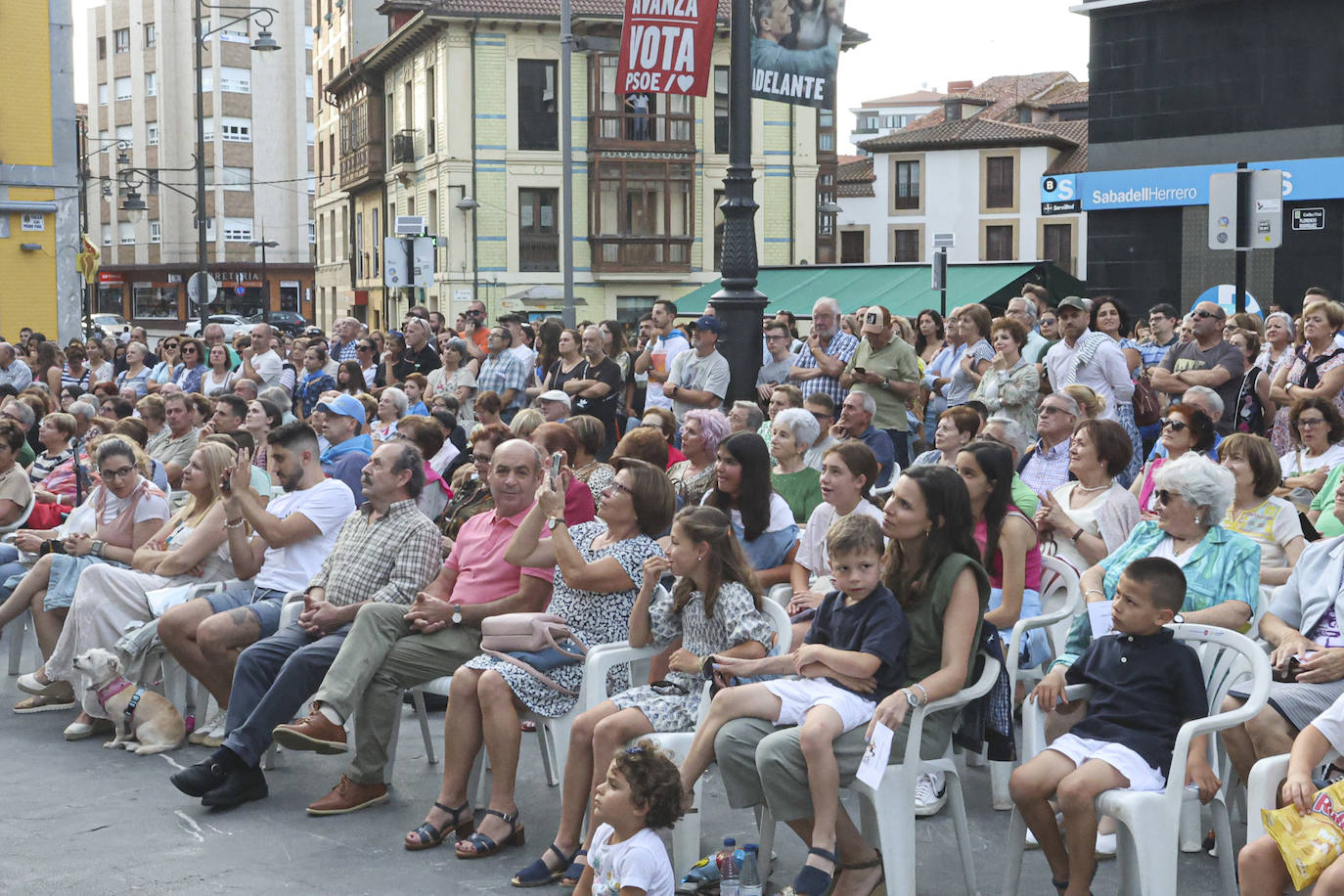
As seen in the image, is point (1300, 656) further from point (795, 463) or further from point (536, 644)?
point (795, 463)

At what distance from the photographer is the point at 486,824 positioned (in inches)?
221

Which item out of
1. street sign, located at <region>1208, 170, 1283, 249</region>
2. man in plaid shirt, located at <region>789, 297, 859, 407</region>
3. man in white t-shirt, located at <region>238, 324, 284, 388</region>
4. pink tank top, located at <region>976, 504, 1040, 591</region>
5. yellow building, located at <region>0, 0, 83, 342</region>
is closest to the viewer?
pink tank top, located at <region>976, 504, 1040, 591</region>

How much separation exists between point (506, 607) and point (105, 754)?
7.37 ft

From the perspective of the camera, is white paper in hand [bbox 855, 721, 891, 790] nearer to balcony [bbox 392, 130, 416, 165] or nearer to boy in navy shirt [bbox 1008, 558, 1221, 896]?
boy in navy shirt [bbox 1008, 558, 1221, 896]

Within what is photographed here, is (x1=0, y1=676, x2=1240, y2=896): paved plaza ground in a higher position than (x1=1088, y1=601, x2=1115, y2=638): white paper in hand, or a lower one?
lower

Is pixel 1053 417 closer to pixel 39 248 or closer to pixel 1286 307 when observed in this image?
pixel 1286 307

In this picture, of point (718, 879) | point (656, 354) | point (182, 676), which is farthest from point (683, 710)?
point (656, 354)

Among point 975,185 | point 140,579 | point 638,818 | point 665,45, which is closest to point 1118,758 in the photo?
point 638,818

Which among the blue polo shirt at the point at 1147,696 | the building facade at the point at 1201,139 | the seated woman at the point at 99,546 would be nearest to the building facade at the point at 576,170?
the building facade at the point at 1201,139

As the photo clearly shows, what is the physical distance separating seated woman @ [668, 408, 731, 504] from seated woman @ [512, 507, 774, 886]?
179 cm

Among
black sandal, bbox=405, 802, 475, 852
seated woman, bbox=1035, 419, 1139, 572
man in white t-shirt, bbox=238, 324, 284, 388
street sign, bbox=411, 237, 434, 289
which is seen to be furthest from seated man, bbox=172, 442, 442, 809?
street sign, bbox=411, 237, 434, 289

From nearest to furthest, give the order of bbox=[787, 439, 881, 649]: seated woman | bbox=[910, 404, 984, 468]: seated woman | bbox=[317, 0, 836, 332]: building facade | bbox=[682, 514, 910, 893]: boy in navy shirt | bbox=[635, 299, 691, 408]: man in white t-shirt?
bbox=[682, 514, 910, 893]: boy in navy shirt → bbox=[787, 439, 881, 649]: seated woman → bbox=[910, 404, 984, 468]: seated woman → bbox=[635, 299, 691, 408]: man in white t-shirt → bbox=[317, 0, 836, 332]: building facade

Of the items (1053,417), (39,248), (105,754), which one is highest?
(39,248)

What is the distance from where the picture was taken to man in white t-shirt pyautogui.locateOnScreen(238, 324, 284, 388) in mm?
15172
